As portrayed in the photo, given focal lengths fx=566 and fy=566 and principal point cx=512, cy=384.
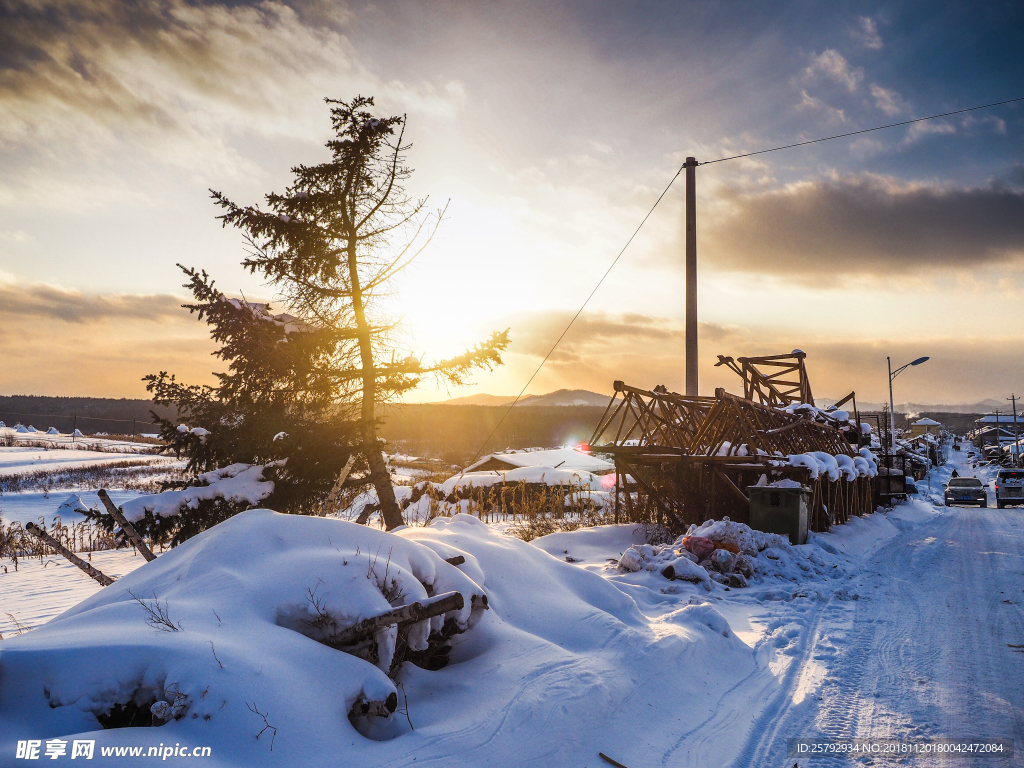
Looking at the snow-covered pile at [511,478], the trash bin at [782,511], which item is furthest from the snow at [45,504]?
the trash bin at [782,511]

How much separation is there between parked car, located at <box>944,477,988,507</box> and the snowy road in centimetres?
2261

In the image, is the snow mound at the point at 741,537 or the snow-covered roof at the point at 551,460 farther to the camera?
the snow-covered roof at the point at 551,460

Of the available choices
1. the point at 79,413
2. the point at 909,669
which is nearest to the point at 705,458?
the point at 909,669

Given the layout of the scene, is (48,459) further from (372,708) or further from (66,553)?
(372,708)

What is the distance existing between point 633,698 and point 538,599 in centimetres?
150

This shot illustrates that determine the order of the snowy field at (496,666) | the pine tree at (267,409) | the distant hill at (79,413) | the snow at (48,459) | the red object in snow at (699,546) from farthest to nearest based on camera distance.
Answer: the distant hill at (79,413) < the snow at (48,459) < the red object in snow at (699,546) < the pine tree at (267,409) < the snowy field at (496,666)

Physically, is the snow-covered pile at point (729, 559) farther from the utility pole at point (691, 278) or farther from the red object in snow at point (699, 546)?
the utility pole at point (691, 278)

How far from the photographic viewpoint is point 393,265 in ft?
29.4

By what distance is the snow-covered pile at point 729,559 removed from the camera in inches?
349

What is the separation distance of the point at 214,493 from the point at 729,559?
777cm

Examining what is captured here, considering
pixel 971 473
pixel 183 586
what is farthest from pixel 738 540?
pixel 971 473

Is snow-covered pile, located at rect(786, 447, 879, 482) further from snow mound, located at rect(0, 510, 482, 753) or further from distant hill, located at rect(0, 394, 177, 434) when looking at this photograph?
distant hill, located at rect(0, 394, 177, 434)

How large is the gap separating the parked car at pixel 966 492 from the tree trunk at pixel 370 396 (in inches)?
1229

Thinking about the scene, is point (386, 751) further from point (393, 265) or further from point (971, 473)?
point (971, 473)
